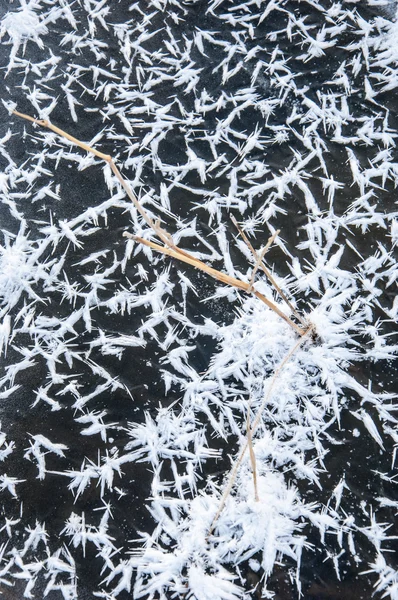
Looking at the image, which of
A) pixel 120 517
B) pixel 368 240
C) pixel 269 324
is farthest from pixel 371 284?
pixel 120 517

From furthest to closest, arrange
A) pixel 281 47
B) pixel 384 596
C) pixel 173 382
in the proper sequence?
pixel 281 47 → pixel 173 382 → pixel 384 596

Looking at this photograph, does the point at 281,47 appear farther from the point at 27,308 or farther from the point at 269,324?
the point at 27,308

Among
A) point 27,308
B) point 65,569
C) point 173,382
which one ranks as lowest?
point 65,569

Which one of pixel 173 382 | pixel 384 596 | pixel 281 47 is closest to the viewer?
pixel 384 596

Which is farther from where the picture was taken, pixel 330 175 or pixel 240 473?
pixel 330 175

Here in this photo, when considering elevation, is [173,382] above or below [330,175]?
below

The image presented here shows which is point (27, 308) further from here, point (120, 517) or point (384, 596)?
point (384, 596)

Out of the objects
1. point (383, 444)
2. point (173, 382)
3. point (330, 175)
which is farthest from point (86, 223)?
point (383, 444)
